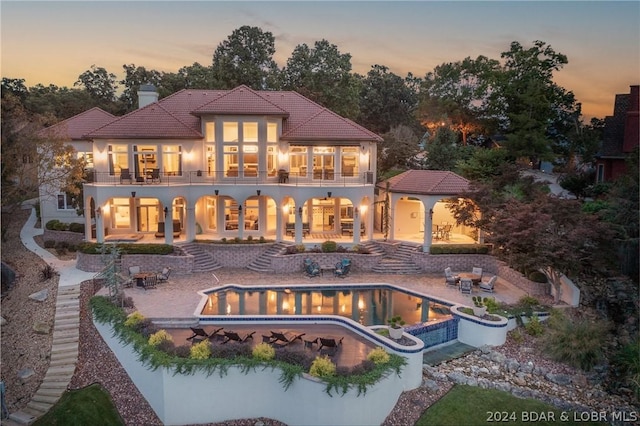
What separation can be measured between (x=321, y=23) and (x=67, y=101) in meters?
32.3

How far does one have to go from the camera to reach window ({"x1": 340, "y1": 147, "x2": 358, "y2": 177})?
101ft

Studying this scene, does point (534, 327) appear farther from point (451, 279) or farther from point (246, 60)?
point (246, 60)

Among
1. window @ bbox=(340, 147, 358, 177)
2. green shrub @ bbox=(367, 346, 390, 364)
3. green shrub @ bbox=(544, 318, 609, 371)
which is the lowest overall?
green shrub @ bbox=(544, 318, 609, 371)

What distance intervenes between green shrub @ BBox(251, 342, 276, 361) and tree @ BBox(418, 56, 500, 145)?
33884 mm

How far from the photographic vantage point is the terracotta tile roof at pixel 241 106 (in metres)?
28.6

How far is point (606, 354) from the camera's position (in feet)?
59.2

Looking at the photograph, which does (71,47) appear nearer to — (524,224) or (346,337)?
(346,337)

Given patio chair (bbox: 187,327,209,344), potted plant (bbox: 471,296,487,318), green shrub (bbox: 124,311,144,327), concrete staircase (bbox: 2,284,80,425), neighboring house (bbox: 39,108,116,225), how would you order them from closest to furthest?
concrete staircase (bbox: 2,284,80,425) < patio chair (bbox: 187,327,209,344) < green shrub (bbox: 124,311,144,327) < potted plant (bbox: 471,296,487,318) < neighboring house (bbox: 39,108,116,225)

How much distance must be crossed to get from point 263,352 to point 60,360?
Answer: 8.25 metres

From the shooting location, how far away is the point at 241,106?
2906 centimetres

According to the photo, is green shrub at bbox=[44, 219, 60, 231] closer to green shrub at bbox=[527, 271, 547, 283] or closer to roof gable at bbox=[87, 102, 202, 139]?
roof gable at bbox=[87, 102, 202, 139]

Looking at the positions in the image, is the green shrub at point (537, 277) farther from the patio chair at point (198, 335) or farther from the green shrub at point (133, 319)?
the green shrub at point (133, 319)

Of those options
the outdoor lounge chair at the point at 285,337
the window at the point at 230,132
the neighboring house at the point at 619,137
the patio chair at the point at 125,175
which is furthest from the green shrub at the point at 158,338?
the neighboring house at the point at 619,137

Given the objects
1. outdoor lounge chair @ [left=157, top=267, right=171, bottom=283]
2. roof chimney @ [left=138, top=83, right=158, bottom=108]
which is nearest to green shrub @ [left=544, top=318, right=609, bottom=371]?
outdoor lounge chair @ [left=157, top=267, right=171, bottom=283]
